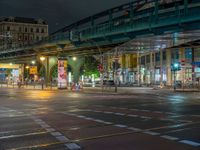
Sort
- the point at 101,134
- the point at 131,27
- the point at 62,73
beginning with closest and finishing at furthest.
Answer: the point at 101,134
the point at 131,27
the point at 62,73

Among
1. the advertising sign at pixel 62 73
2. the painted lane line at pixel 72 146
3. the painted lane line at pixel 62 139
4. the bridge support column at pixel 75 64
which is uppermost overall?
the bridge support column at pixel 75 64

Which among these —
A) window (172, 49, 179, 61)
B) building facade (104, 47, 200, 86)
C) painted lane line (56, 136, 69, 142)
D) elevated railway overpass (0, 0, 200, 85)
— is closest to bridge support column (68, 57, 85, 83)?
elevated railway overpass (0, 0, 200, 85)

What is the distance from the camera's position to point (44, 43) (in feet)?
231

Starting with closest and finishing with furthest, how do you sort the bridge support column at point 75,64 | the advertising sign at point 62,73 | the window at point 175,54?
1. the advertising sign at point 62,73
2. the window at point 175,54
3. the bridge support column at point 75,64

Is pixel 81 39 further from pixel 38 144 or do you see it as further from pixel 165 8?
pixel 38 144

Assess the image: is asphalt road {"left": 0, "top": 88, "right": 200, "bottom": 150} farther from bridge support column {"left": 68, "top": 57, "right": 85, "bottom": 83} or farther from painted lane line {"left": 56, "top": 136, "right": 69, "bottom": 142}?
bridge support column {"left": 68, "top": 57, "right": 85, "bottom": 83}

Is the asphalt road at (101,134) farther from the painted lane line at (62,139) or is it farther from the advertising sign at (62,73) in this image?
the advertising sign at (62,73)

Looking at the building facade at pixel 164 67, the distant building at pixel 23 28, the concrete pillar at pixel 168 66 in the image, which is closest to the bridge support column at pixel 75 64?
the building facade at pixel 164 67

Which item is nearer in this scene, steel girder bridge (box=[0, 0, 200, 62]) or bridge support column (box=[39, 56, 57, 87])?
steel girder bridge (box=[0, 0, 200, 62])

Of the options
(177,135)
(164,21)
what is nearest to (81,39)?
(164,21)

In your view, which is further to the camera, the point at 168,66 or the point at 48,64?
the point at 48,64

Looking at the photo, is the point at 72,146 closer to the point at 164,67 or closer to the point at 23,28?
the point at 164,67

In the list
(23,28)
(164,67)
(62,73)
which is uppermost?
(23,28)

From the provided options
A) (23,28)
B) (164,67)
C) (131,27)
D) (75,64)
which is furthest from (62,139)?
(23,28)
